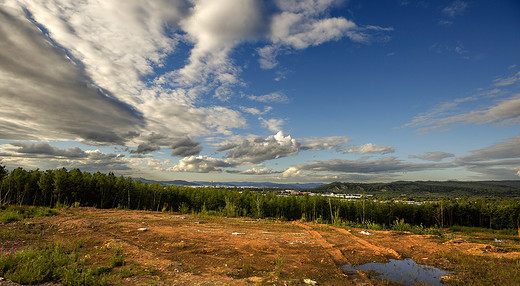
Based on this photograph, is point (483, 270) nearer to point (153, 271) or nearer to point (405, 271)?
point (405, 271)

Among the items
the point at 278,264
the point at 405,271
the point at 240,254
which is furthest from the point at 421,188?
the point at 278,264

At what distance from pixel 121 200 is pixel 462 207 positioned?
62.1m

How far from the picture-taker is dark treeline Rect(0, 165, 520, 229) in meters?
31.5

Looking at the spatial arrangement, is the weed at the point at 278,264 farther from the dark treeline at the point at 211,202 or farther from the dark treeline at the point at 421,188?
the dark treeline at the point at 421,188

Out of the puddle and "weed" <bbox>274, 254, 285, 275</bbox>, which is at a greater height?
"weed" <bbox>274, 254, 285, 275</bbox>

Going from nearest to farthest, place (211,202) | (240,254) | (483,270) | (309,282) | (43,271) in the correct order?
(43,271) < (309,282) < (483,270) < (240,254) < (211,202)

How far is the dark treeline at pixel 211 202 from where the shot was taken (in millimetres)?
31453

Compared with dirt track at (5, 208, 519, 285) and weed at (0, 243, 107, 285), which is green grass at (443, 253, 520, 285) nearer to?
dirt track at (5, 208, 519, 285)

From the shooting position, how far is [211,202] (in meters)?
35.7

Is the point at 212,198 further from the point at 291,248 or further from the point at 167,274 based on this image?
the point at 167,274

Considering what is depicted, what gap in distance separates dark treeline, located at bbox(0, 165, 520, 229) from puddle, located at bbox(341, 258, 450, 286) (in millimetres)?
18504

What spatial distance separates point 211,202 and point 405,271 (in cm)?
3049

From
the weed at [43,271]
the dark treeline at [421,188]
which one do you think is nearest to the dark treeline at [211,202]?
the weed at [43,271]

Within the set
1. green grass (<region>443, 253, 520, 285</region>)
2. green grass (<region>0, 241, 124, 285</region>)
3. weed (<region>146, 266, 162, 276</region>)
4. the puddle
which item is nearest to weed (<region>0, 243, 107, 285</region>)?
green grass (<region>0, 241, 124, 285</region>)
